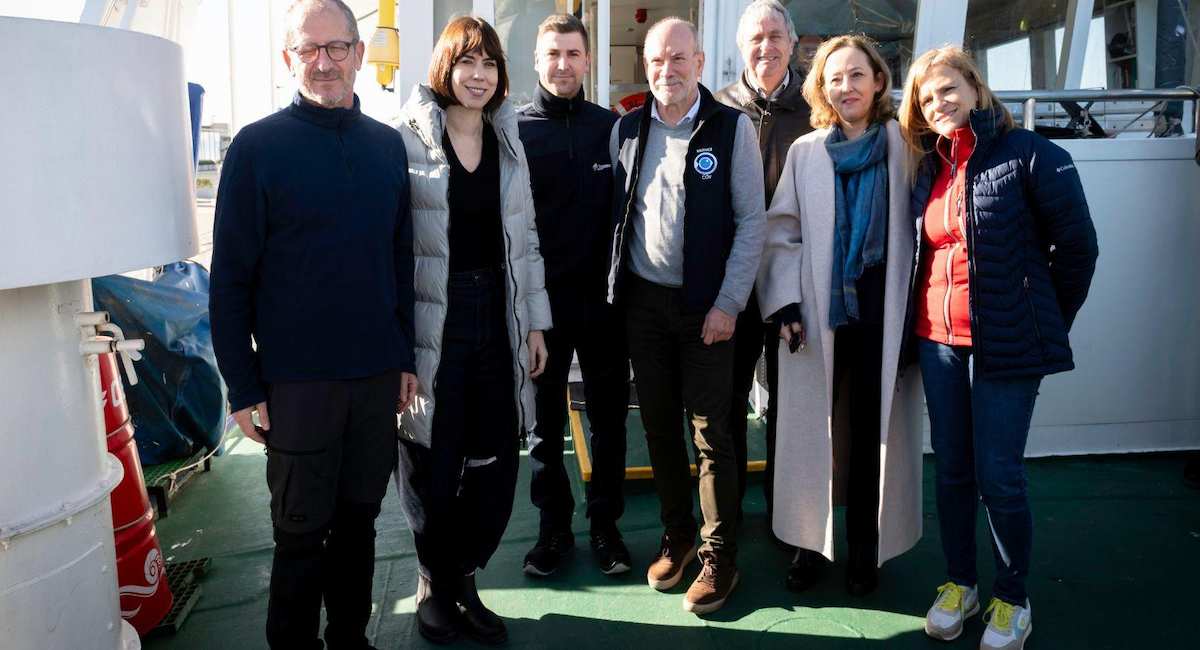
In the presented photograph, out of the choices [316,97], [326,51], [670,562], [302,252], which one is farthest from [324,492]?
[670,562]

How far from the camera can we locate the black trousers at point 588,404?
322 centimetres

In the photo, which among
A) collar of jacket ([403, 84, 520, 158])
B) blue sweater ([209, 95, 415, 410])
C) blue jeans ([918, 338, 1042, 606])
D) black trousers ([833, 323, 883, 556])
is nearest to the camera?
blue sweater ([209, 95, 415, 410])

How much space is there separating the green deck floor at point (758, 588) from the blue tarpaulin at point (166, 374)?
1.00ft

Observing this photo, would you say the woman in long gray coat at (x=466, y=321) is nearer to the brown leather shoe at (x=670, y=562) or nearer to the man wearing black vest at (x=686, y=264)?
the man wearing black vest at (x=686, y=264)

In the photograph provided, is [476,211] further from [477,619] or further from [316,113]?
[477,619]

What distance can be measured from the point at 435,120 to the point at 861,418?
1.68 meters

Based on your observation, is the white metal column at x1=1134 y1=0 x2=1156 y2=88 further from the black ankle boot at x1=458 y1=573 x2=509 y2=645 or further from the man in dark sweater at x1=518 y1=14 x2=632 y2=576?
the black ankle boot at x1=458 y1=573 x2=509 y2=645

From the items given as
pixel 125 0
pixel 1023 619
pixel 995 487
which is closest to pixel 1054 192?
pixel 995 487

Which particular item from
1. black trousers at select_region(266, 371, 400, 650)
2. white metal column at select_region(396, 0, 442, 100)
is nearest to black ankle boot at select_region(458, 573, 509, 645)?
black trousers at select_region(266, 371, 400, 650)

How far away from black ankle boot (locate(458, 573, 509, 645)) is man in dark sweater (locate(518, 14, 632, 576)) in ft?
1.39

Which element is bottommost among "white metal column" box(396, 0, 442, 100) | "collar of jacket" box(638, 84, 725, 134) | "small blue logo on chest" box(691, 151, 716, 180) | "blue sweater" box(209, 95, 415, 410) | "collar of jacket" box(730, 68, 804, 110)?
"blue sweater" box(209, 95, 415, 410)

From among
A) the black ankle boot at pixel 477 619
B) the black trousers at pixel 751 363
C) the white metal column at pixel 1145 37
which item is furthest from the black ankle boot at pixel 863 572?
the white metal column at pixel 1145 37

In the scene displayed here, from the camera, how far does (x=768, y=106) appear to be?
3340 mm

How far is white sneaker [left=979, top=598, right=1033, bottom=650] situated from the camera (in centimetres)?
276
